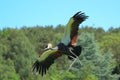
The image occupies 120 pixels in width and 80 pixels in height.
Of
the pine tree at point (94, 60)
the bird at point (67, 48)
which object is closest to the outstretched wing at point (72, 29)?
the bird at point (67, 48)

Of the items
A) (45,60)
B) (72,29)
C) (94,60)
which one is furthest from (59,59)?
(72,29)

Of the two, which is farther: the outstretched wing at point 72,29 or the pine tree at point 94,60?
the pine tree at point 94,60

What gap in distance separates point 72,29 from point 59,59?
53700 mm

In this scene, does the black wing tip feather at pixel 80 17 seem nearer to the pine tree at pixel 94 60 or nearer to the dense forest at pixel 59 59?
the dense forest at pixel 59 59

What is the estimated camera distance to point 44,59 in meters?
15.0

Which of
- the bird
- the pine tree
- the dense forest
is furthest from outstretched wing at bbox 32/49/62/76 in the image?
the pine tree

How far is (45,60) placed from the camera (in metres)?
15.0

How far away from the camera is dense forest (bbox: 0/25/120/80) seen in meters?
47.8

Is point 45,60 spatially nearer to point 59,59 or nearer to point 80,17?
point 80,17

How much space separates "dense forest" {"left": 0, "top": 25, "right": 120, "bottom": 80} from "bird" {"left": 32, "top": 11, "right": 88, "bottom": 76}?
25.3 m

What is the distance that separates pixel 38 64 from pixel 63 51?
67.0 inches

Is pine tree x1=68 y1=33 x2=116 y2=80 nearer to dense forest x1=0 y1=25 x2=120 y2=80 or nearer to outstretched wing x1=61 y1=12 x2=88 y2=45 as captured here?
dense forest x1=0 y1=25 x2=120 y2=80

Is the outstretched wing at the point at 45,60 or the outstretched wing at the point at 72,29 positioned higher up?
the outstretched wing at the point at 72,29

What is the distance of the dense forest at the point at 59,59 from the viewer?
4776 cm
